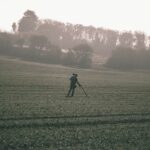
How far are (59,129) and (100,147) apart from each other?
3506 millimetres

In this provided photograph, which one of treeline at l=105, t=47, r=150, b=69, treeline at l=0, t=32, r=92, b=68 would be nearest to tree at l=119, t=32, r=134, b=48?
treeline at l=105, t=47, r=150, b=69

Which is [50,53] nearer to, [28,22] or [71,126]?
[28,22]

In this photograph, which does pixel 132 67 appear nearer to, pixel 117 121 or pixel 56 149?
pixel 117 121

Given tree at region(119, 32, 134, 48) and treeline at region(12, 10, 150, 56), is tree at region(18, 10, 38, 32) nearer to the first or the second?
treeline at region(12, 10, 150, 56)

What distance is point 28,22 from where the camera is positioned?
17175 cm

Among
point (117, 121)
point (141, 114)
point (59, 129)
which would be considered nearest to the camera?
point (59, 129)

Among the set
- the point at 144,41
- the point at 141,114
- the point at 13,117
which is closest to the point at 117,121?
the point at 141,114

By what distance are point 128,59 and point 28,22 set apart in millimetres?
68529

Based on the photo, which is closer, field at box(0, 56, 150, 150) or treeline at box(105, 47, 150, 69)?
field at box(0, 56, 150, 150)

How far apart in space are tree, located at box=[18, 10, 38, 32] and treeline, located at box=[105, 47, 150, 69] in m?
61.7

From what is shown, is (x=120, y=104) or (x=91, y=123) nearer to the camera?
(x=91, y=123)

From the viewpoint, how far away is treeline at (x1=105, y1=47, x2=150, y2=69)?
393 feet

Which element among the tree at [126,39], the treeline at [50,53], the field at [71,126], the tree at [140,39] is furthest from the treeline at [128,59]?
the field at [71,126]

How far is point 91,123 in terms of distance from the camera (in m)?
19.5
